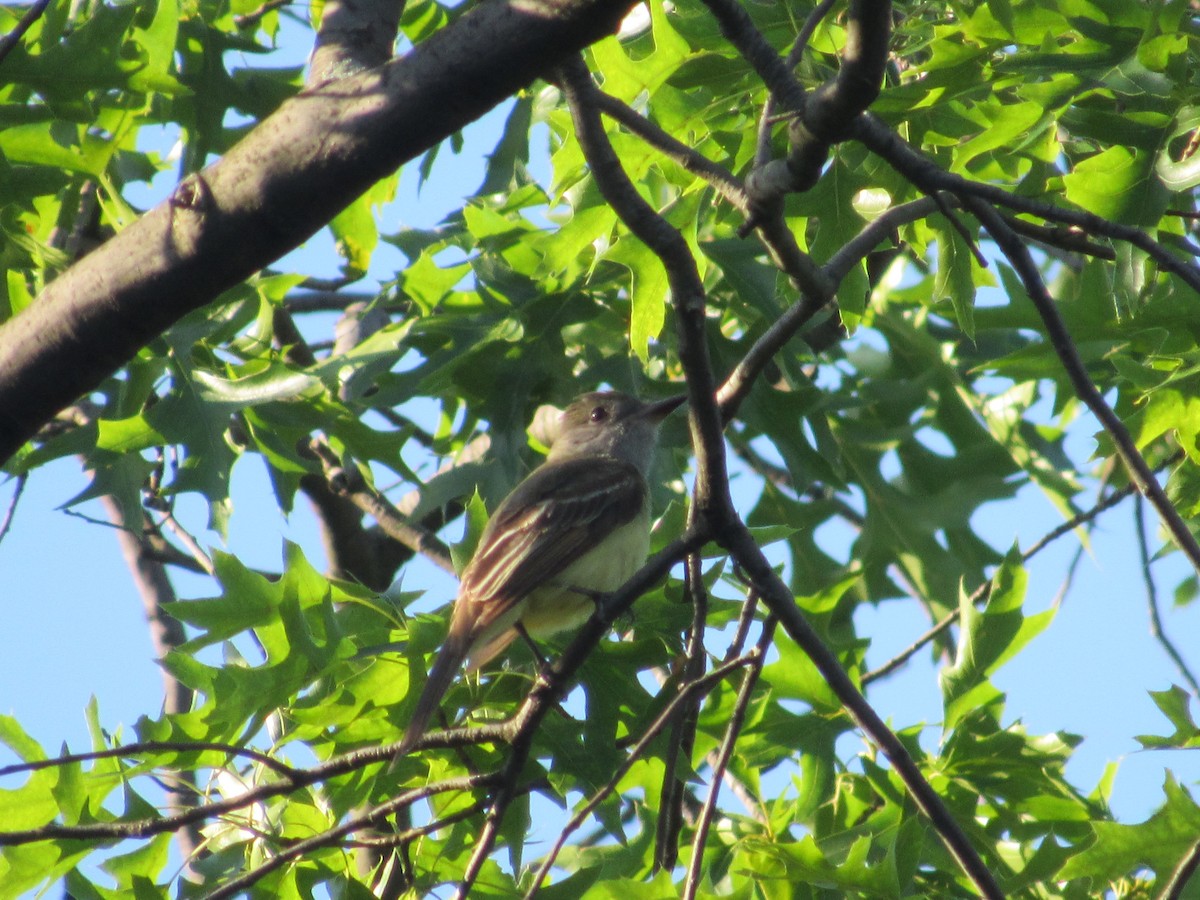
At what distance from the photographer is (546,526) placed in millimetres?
5898

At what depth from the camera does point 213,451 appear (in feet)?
18.9

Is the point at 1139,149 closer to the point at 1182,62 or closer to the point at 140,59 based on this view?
the point at 1182,62

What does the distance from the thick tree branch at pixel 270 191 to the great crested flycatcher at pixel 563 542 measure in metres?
1.64

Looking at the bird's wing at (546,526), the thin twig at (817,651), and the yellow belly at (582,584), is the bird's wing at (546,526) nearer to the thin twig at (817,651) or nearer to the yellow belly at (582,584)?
the yellow belly at (582,584)

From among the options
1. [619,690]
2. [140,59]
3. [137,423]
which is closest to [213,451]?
[137,423]

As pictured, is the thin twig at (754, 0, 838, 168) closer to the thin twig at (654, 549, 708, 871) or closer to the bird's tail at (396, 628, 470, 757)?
the thin twig at (654, 549, 708, 871)

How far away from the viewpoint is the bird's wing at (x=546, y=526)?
17.2 feet

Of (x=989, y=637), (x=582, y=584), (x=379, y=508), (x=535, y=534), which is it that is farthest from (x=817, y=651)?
(x=379, y=508)

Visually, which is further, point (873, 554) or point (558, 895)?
point (873, 554)

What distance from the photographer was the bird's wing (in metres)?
5.26

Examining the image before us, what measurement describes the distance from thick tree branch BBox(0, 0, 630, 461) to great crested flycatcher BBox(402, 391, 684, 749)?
1.64 meters

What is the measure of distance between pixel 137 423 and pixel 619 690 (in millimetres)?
2492

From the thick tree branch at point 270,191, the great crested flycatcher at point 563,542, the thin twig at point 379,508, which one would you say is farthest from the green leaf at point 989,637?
the thin twig at point 379,508

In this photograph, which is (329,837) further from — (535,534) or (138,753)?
(535,534)
